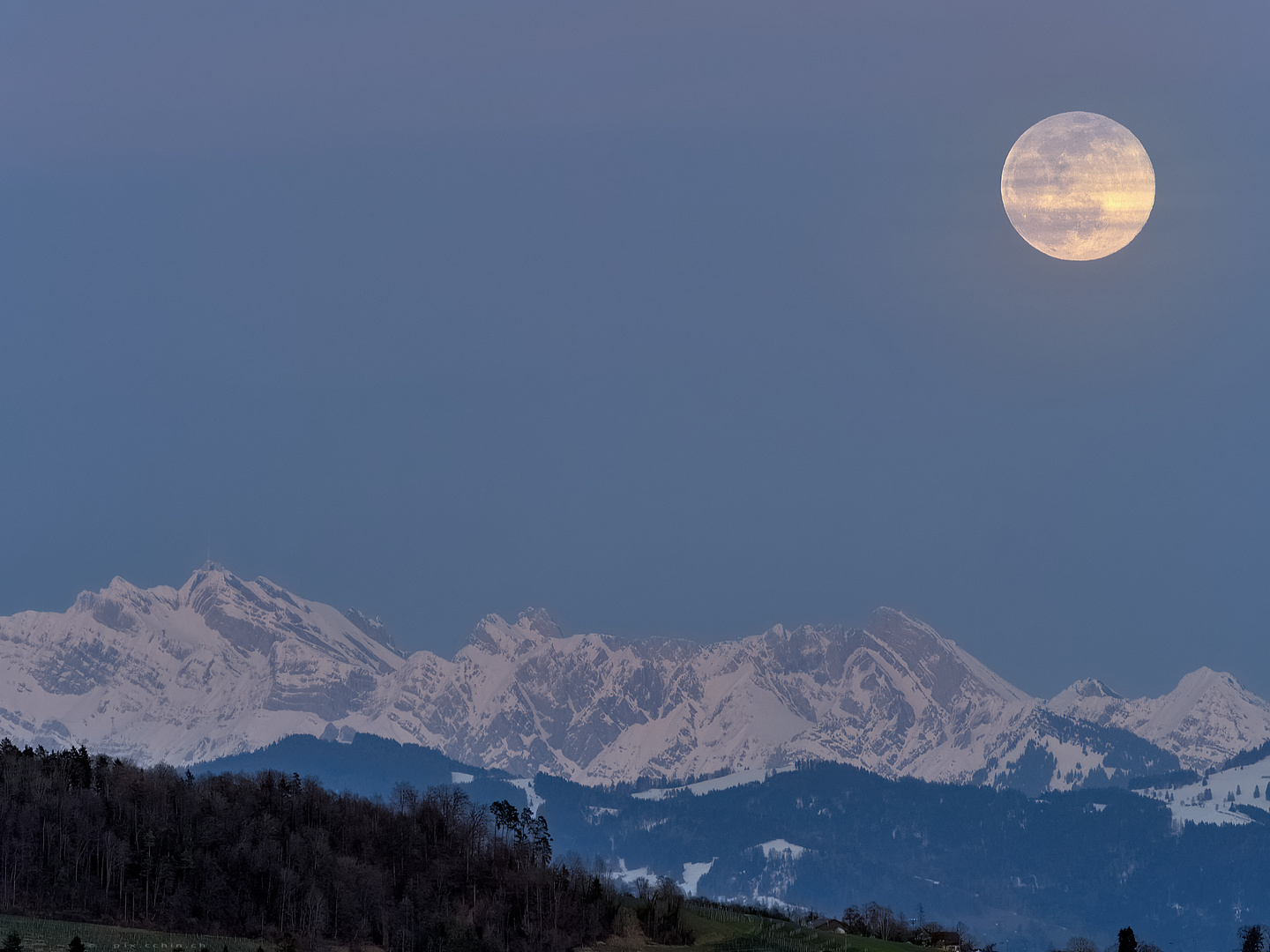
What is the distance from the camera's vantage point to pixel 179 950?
654 ft

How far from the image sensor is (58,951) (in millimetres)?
191625

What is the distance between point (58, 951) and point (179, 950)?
43.8ft
